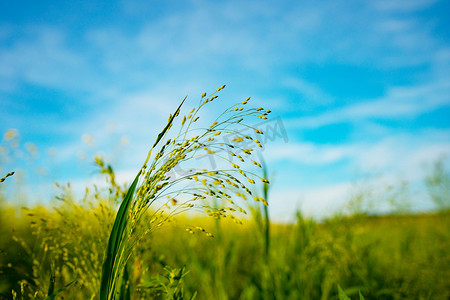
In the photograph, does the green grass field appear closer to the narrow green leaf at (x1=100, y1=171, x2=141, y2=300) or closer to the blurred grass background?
the blurred grass background

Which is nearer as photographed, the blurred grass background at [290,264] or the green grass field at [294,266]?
the blurred grass background at [290,264]

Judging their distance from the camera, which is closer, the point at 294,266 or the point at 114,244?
the point at 114,244

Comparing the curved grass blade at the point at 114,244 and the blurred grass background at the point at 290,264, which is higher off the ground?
the curved grass blade at the point at 114,244

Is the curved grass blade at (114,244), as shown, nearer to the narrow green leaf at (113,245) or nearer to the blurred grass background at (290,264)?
the narrow green leaf at (113,245)

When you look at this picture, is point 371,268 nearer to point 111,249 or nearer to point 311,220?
point 311,220

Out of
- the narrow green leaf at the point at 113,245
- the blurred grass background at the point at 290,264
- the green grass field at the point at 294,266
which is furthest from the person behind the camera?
the green grass field at the point at 294,266

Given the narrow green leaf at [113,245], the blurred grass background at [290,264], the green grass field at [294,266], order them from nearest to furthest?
the narrow green leaf at [113,245] < the blurred grass background at [290,264] < the green grass field at [294,266]

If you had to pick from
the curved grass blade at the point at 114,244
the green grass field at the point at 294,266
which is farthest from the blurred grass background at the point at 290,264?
the curved grass blade at the point at 114,244

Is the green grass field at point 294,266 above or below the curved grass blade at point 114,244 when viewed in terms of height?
below

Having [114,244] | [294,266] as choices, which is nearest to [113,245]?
[114,244]

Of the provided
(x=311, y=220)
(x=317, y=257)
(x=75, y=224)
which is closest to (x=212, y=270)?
→ (x=317, y=257)

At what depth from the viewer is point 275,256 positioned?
321cm

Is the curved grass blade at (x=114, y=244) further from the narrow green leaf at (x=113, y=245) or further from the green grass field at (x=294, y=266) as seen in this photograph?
the green grass field at (x=294, y=266)

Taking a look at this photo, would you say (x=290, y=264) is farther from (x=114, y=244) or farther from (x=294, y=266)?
(x=114, y=244)
